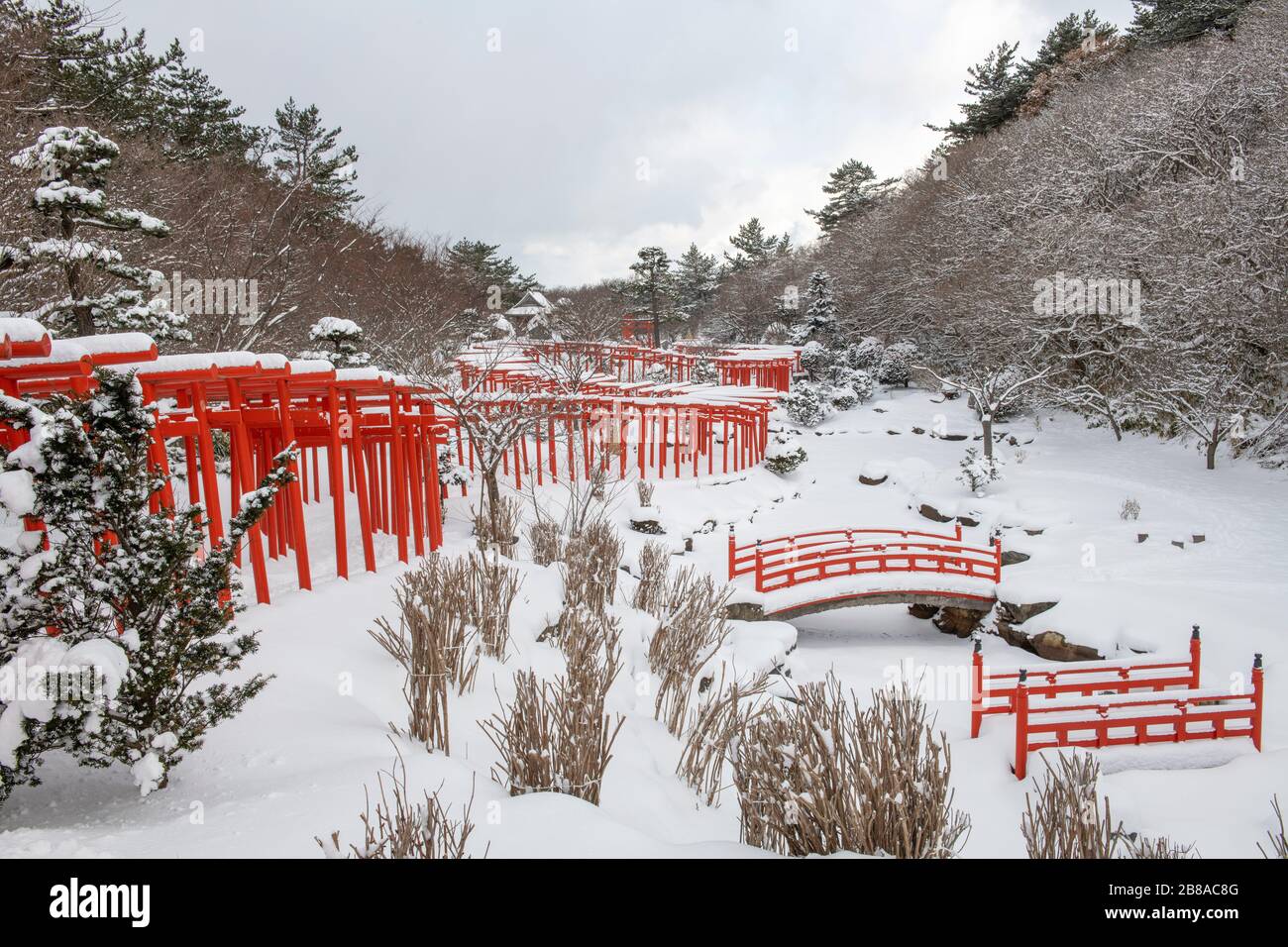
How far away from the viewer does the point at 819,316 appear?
32.6 metres

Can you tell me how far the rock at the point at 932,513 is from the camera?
676 inches

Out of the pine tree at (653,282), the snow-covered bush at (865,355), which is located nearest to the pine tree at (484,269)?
the pine tree at (653,282)

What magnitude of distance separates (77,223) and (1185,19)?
3406 cm

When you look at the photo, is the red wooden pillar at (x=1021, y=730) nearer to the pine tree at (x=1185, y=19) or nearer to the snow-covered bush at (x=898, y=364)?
the snow-covered bush at (x=898, y=364)

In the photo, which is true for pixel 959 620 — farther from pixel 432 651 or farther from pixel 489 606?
pixel 432 651

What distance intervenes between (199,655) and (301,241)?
67.3 feet

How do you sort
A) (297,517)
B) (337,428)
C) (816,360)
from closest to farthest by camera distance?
(297,517) < (337,428) < (816,360)

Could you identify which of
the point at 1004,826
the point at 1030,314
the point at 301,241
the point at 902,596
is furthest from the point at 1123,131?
the point at 301,241

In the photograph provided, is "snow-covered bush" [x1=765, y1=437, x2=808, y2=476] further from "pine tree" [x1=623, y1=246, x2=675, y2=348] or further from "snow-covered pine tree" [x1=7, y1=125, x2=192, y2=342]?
"pine tree" [x1=623, y1=246, x2=675, y2=348]

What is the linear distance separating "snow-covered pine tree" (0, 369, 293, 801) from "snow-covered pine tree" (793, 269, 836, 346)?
31.2m

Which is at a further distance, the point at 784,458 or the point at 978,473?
the point at 784,458

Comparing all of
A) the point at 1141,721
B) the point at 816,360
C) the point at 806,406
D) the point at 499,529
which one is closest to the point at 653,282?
the point at 816,360

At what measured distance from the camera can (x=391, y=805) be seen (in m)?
3.49
